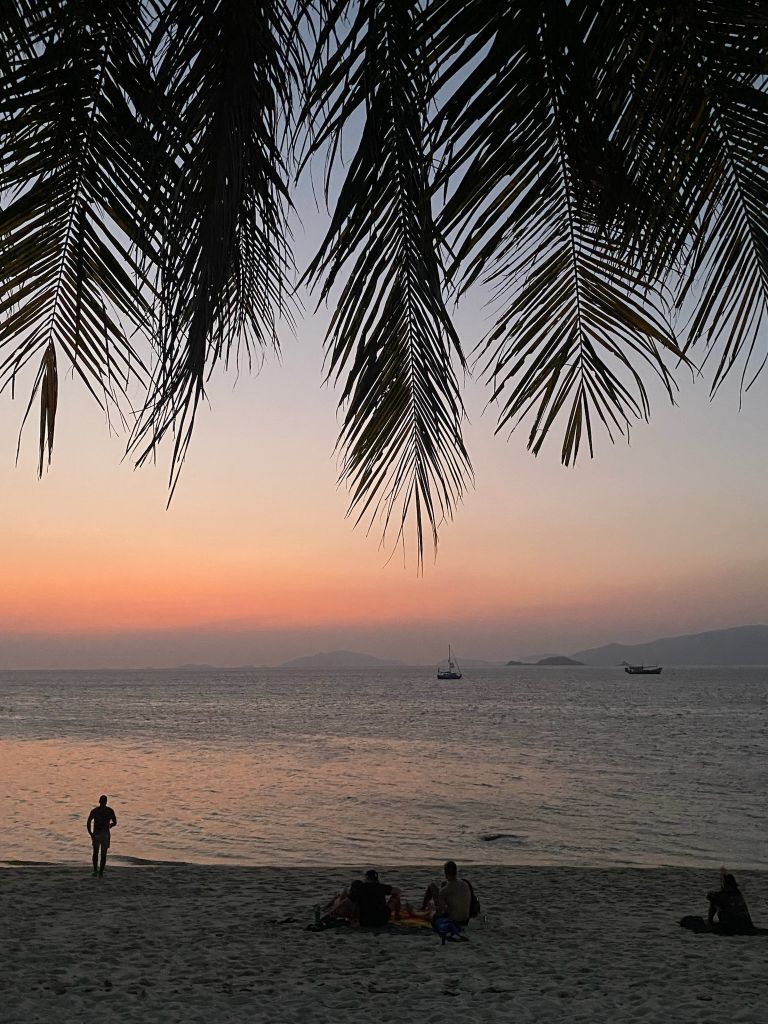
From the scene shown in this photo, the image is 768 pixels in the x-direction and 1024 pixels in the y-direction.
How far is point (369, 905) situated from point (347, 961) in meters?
1.32

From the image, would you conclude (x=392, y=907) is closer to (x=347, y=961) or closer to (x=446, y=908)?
(x=446, y=908)

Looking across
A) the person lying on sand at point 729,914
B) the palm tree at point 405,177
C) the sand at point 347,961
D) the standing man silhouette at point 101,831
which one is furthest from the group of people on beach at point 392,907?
the palm tree at point 405,177

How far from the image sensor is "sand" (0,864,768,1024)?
8.63 m

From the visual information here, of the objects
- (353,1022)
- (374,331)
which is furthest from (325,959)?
(374,331)

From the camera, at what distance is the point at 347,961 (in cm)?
1023

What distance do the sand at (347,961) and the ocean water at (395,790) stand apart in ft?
18.9

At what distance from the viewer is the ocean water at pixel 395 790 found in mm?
21375

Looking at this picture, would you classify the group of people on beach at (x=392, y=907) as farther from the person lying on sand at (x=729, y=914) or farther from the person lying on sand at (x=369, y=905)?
the person lying on sand at (x=729, y=914)

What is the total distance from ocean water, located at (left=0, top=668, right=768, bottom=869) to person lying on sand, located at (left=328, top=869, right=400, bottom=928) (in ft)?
26.4

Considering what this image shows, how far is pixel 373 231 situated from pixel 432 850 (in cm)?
2089

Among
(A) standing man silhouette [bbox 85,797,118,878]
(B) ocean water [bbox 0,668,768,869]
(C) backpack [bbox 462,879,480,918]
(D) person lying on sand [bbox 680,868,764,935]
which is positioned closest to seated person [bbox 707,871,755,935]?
(D) person lying on sand [bbox 680,868,764,935]

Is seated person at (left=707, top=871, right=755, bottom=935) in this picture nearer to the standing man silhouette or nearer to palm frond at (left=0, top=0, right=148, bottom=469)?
the standing man silhouette

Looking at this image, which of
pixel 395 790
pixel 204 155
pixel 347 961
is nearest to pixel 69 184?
pixel 204 155

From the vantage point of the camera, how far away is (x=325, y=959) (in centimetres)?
1036
